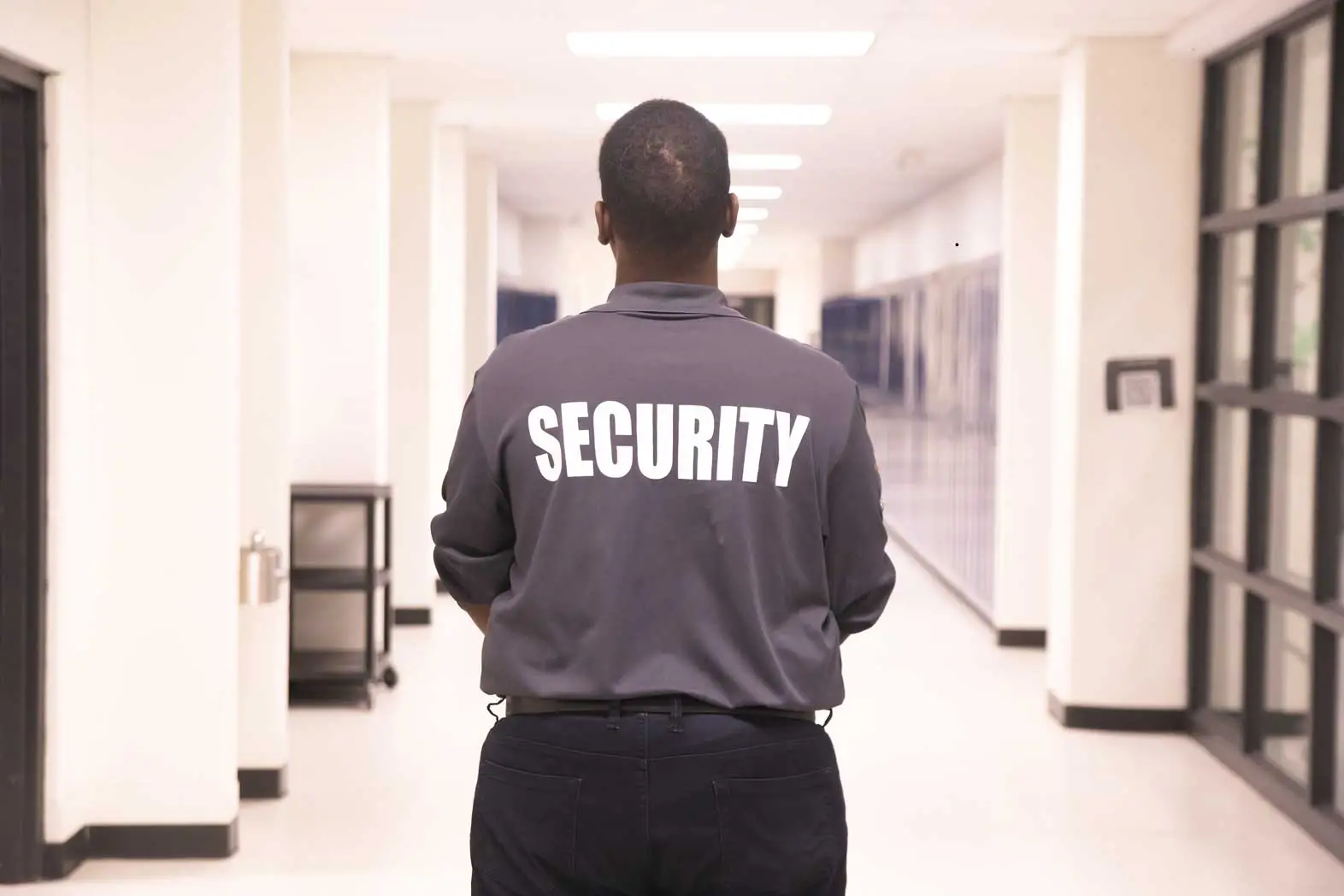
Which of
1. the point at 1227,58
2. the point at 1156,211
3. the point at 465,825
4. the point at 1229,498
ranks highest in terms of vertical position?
the point at 1227,58

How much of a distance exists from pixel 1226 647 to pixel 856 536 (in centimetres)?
481

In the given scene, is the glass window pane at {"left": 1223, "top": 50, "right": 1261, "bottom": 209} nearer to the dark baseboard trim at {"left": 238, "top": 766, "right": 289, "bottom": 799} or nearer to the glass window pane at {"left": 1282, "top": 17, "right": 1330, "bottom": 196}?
the glass window pane at {"left": 1282, "top": 17, "right": 1330, "bottom": 196}

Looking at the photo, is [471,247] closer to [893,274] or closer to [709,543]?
[893,274]

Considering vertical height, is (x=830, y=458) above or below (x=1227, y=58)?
below

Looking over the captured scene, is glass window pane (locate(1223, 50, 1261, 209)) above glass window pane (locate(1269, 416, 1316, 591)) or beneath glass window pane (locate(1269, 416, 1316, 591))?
above

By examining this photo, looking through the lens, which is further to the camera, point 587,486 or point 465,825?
point 465,825

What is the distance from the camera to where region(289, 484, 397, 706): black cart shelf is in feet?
Answer: 21.9

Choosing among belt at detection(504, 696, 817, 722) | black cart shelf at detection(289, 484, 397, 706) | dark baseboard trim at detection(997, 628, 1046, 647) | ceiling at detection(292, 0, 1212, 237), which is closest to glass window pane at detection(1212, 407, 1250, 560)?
ceiling at detection(292, 0, 1212, 237)

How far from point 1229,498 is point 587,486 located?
4.96 metres

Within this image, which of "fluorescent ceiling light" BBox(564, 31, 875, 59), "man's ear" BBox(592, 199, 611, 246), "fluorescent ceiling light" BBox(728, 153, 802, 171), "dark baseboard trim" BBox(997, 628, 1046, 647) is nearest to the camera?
"man's ear" BBox(592, 199, 611, 246)

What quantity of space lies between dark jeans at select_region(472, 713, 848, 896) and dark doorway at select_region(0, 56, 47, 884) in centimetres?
288

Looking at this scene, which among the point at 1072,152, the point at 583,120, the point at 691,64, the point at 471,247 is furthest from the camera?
the point at 471,247

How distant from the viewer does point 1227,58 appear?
615 centimetres

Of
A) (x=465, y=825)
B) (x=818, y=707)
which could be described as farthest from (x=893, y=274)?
(x=818, y=707)
